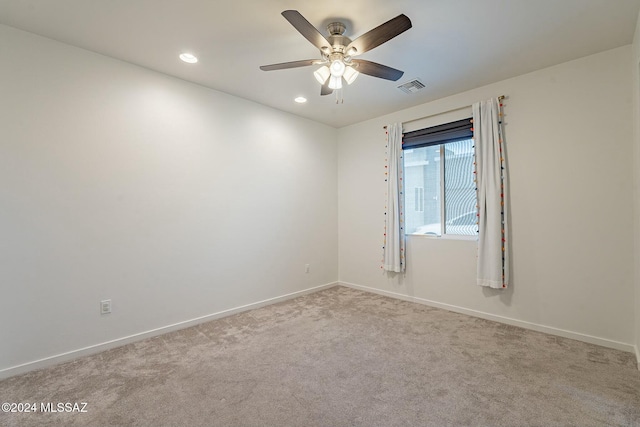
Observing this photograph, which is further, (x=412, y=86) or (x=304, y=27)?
(x=412, y=86)

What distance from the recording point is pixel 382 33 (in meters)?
1.87

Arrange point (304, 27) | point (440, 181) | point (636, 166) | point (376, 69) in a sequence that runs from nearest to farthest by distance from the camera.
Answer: point (304, 27) < point (376, 69) < point (636, 166) < point (440, 181)

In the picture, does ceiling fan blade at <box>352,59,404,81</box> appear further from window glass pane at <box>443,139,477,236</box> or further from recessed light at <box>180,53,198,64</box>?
window glass pane at <box>443,139,477,236</box>

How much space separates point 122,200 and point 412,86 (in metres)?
3.24

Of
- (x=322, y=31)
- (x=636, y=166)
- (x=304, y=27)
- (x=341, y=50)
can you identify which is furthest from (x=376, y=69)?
(x=636, y=166)

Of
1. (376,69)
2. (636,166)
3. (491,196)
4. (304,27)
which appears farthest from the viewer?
(491,196)

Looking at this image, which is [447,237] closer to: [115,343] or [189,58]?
[189,58]

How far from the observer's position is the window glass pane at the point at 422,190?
151 inches

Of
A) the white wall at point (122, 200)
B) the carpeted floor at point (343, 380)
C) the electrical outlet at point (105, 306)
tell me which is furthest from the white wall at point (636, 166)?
the electrical outlet at point (105, 306)

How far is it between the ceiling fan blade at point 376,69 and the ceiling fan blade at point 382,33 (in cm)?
13

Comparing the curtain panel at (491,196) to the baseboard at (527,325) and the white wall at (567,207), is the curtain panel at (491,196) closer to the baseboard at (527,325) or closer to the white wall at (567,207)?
the white wall at (567,207)

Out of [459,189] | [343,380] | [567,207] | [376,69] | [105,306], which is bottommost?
[343,380]

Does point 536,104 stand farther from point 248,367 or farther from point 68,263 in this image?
point 68,263

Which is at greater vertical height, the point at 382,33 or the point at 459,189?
the point at 382,33
